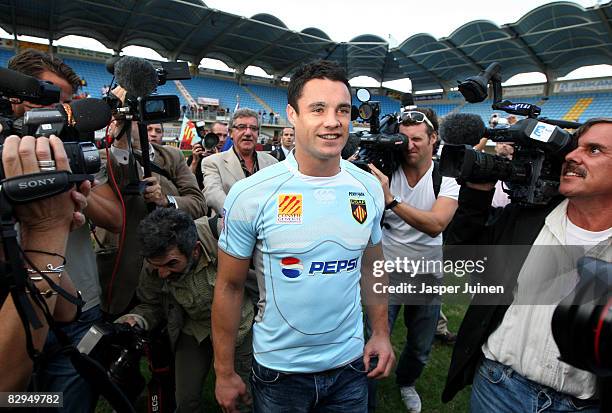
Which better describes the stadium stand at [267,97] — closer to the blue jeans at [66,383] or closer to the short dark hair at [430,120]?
the short dark hair at [430,120]

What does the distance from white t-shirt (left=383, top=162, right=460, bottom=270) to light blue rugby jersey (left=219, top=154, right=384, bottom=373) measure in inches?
45.4

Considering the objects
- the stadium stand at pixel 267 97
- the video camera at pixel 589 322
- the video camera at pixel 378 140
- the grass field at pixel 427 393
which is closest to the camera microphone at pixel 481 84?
the video camera at pixel 378 140

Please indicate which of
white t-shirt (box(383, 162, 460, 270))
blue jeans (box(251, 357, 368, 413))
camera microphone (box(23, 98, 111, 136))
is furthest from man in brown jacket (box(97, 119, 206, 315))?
white t-shirt (box(383, 162, 460, 270))

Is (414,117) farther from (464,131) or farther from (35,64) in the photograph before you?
(35,64)

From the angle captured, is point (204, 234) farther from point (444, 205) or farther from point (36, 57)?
point (444, 205)

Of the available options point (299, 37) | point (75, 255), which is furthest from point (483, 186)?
point (299, 37)

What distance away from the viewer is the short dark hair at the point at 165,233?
72.2 inches

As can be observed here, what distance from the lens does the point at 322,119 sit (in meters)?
1.40

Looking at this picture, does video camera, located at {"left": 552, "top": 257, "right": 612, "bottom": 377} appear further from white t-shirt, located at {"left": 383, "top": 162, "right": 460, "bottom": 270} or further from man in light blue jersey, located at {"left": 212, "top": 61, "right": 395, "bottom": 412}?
white t-shirt, located at {"left": 383, "top": 162, "right": 460, "bottom": 270}

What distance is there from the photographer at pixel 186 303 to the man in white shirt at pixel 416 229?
3.60 ft

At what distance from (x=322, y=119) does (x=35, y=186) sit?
0.92 m

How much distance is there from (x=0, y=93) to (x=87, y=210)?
0.71 metres

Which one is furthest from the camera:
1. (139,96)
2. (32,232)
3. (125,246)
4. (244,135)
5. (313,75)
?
(244,135)

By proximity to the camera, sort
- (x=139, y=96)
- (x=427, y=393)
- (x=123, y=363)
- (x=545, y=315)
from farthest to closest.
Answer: (x=427, y=393), (x=139, y=96), (x=123, y=363), (x=545, y=315)
